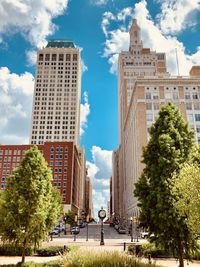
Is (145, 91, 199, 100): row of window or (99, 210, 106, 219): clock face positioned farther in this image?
(145, 91, 199, 100): row of window

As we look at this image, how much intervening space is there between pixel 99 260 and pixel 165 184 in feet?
21.8

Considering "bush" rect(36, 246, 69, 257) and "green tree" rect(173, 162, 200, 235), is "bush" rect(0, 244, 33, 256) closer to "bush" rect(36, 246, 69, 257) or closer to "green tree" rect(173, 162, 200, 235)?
"bush" rect(36, 246, 69, 257)

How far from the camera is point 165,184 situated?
1638cm

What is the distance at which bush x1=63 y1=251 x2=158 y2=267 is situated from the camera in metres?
11.3

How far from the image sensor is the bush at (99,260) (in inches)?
444

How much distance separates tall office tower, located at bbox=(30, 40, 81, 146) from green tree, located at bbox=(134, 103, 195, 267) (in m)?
142

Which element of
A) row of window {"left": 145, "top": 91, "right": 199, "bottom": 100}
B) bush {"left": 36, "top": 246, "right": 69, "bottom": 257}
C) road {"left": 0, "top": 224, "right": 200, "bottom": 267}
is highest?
row of window {"left": 145, "top": 91, "right": 199, "bottom": 100}

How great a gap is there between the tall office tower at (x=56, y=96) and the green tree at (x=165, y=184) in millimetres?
142135

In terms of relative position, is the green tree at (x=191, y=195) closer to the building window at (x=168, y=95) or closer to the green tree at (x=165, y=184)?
the green tree at (x=165, y=184)

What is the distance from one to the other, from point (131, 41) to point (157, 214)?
5555 inches

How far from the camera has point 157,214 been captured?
1622 cm

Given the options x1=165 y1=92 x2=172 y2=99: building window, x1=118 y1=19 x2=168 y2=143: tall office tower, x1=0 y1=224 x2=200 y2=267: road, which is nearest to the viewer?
x1=0 y1=224 x2=200 y2=267: road

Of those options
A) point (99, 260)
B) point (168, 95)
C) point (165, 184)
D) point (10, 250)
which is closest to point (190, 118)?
point (168, 95)

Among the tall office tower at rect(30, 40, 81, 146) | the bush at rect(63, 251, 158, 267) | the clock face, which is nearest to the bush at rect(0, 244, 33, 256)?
the bush at rect(63, 251, 158, 267)
